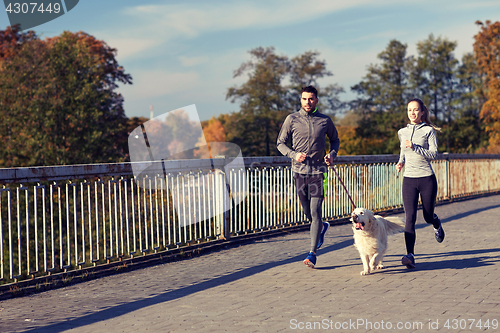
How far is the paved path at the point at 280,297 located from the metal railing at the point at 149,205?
0.48 meters

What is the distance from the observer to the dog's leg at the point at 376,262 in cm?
634

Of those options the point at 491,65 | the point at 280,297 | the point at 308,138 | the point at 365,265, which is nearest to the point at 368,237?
the point at 365,265

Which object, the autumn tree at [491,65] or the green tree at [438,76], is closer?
the autumn tree at [491,65]

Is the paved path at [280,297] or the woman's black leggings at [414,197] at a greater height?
the woman's black leggings at [414,197]

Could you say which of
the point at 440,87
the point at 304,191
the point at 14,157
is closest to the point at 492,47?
the point at 440,87

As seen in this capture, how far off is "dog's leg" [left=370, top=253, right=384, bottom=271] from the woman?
1.06 ft

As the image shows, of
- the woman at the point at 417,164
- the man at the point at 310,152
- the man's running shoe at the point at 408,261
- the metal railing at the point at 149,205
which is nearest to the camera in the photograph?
the metal railing at the point at 149,205

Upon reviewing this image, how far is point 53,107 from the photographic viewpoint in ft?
104

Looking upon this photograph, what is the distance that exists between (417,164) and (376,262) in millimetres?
1234

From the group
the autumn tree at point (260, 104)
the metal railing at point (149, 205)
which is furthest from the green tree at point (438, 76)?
the metal railing at point (149, 205)

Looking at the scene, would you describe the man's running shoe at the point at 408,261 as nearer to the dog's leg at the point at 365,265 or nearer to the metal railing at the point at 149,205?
the dog's leg at the point at 365,265

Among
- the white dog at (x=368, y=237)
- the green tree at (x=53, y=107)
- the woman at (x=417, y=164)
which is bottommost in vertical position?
the white dog at (x=368, y=237)

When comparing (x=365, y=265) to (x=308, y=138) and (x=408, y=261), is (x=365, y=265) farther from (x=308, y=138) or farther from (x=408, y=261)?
(x=308, y=138)

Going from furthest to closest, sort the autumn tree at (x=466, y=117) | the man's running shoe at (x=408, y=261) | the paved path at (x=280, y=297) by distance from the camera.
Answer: the autumn tree at (x=466, y=117) < the man's running shoe at (x=408, y=261) < the paved path at (x=280, y=297)
